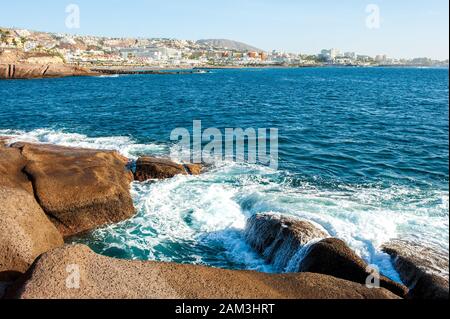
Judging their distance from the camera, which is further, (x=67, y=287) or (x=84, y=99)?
(x=84, y=99)

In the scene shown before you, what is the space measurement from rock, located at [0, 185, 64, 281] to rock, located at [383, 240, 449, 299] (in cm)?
1008

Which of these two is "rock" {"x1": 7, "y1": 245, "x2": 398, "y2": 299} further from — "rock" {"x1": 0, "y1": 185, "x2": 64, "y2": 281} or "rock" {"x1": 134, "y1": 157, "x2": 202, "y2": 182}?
"rock" {"x1": 134, "y1": 157, "x2": 202, "y2": 182}

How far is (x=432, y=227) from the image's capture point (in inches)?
530

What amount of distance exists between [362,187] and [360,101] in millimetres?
35934

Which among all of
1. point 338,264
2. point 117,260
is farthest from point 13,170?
point 338,264

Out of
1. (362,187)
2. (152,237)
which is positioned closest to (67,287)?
(152,237)

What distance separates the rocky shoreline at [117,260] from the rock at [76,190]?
4cm

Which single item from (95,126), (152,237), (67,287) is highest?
(95,126)

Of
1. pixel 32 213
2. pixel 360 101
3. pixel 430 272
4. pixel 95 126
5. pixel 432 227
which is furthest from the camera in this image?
pixel 360 101

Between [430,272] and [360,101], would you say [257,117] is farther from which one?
[430,272]

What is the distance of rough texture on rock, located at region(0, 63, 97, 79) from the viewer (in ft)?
283

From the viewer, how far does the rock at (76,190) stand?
13.9 meters

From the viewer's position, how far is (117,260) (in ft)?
27.7

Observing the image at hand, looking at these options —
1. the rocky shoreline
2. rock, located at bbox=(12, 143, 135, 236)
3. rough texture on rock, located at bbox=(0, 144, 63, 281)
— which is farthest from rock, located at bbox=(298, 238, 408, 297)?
rock, located at bbox=(12, 143, 135, 236)
